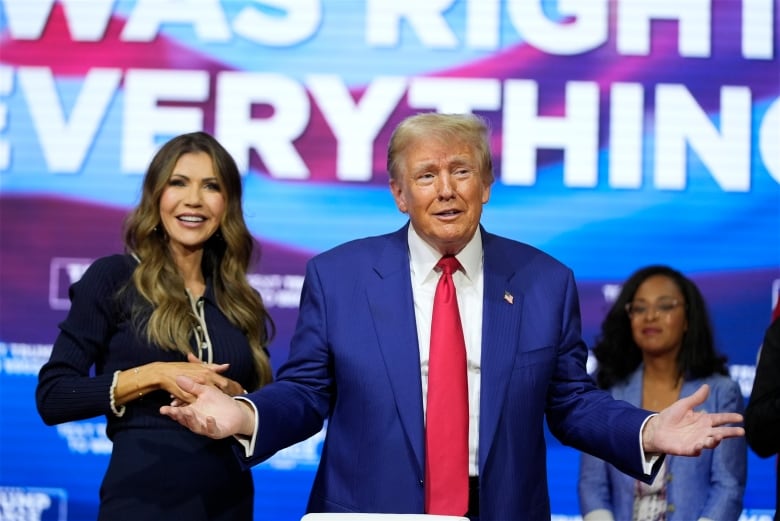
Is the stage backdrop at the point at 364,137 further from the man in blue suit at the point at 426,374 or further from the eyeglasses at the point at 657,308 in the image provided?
the man in blue suit at the point at 426,374

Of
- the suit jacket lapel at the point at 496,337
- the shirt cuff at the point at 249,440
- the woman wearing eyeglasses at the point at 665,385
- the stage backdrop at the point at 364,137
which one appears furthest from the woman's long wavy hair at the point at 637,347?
the shirt cuff at the point at 249,440

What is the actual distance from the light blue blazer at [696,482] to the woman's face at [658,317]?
195 millimetres

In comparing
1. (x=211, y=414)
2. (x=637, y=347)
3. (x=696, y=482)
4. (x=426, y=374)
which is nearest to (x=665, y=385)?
(x=637, y=347)

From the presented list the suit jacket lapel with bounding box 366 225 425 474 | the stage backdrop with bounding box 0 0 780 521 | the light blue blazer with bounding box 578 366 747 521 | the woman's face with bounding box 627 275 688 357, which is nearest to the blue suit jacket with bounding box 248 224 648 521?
the suit jacket lapel with bounding box 366 225 425 474

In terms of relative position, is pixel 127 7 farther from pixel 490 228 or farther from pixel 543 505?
pixel 543 505

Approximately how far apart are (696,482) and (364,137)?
6.89 ft

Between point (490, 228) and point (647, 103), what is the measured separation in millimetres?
899

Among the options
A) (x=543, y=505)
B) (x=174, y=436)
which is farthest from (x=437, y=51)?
(x=543, y=505)

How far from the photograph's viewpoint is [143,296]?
3.35 m

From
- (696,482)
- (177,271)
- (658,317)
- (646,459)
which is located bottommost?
(696,482)

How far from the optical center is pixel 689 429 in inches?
99.4

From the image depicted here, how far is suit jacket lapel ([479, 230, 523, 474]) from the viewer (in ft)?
8.67

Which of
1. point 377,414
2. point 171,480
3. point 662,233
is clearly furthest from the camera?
point 662,233

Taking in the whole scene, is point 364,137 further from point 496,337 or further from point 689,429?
point 689,429
